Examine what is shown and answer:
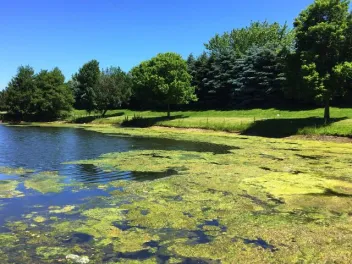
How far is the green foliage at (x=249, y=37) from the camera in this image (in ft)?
264

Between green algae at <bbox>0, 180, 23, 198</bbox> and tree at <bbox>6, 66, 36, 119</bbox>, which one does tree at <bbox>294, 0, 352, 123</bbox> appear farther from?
tree at <bbox>6, 66, 36, 119</bbox>

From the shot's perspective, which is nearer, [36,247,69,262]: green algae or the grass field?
[36,247,69,262]: green algae

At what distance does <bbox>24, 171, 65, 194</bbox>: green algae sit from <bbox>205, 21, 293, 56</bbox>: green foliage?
2458 inches

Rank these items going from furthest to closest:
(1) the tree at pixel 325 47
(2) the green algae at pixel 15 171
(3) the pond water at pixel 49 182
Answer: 1. (1) the tree at pixel 325 47
2. (2) the green algae at pixel 15 171
3. (3) the pond water at pixel 49 182

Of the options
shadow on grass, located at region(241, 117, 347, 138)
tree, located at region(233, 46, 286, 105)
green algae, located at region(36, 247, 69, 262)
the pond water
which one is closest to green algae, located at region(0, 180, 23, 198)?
the pond water

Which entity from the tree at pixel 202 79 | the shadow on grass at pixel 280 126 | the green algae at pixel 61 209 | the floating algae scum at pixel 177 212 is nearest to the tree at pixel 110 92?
the tree at pixel 202 79

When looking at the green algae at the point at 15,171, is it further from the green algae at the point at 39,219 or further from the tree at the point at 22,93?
the tree at the point at 22,93

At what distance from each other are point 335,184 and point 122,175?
8.89 m

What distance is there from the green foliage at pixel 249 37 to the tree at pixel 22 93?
3928 centimetres

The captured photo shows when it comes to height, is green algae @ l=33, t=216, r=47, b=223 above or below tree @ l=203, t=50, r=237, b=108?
below

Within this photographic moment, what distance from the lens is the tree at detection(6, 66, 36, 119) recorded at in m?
75.1

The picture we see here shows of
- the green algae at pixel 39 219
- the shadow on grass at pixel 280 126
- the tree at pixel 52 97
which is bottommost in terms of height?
the green algae at pixel 39 219

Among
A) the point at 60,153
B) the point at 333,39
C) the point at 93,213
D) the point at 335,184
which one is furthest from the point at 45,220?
the point at 333,39

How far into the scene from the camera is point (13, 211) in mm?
10977
